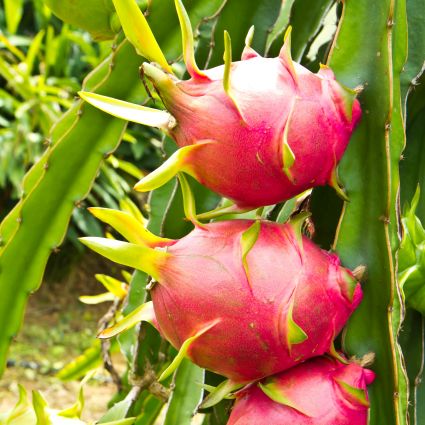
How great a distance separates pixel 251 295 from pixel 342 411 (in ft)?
0.31

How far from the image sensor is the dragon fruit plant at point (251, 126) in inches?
18.0

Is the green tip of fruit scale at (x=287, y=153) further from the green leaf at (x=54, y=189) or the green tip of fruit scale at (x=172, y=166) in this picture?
the green leaf at (x=54, y=189)

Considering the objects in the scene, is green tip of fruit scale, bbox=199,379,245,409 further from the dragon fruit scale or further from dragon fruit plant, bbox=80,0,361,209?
dragon fruit plant, bbox=80,0,361,209

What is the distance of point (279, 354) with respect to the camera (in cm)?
45

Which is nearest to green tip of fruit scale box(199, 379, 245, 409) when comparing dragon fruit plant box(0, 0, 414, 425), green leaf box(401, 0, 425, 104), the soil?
dragon fruit plant box(0, 0, 414, 425)

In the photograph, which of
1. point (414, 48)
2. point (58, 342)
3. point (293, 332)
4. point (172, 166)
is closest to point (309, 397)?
point (293, 332)

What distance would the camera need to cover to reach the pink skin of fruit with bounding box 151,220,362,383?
441mm

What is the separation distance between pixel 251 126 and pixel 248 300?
4.1 inches

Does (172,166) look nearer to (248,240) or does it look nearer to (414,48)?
(248,240)

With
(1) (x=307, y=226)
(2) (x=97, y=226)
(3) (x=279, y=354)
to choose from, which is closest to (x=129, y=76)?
(1) (x=307, y=226)

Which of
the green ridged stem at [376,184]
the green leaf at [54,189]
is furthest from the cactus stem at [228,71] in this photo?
the green leaf at [54,189]

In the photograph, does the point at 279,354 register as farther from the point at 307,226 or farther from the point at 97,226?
the point at 97,226

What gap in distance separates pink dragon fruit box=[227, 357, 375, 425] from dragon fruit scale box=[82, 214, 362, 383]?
0.01 m

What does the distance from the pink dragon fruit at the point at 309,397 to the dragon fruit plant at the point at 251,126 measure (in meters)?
0.11
